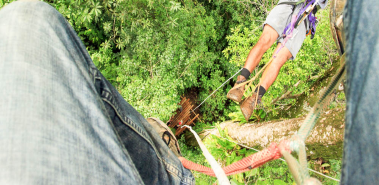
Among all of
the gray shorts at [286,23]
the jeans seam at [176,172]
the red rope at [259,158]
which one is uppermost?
the gray shorts at [286,23]

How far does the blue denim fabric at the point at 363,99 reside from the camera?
0.47 metres

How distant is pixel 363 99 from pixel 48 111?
96cm

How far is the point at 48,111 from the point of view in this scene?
62cm

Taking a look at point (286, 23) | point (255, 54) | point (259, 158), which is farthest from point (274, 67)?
point (259, 158)

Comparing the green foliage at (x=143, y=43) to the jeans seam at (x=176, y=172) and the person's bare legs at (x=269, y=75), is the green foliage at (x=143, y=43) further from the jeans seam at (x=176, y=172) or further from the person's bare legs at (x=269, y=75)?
the jeans seam at (x=176, y=172)

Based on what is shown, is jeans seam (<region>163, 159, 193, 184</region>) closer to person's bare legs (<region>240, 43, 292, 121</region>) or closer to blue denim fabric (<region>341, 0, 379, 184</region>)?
blue denim fabric (<region>341, 0, 379, 184</region>)

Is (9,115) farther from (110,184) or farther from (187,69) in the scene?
(187,69)

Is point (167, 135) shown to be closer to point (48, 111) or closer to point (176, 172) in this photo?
point (176, 172)

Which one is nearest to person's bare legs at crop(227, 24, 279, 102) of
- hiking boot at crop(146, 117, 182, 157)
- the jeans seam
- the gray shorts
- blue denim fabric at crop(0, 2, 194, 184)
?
the gray shorts

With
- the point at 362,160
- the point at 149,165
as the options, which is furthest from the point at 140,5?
the point at 362,160

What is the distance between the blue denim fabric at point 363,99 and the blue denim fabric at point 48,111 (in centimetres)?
78

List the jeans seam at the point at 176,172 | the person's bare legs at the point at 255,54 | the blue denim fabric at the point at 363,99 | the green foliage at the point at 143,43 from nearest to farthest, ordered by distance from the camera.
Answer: the blue denim fabric at the point at 363,99
the jeans seam at the point at 176,172
the person's bare legs at the point at 255,54
the green foliage at the point at 143,43

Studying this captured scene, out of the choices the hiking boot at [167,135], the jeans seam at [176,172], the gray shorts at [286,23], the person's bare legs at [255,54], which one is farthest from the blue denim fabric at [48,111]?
the gray shorts at [286,23]

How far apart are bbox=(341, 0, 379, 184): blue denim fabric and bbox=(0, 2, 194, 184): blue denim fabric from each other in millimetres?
781
